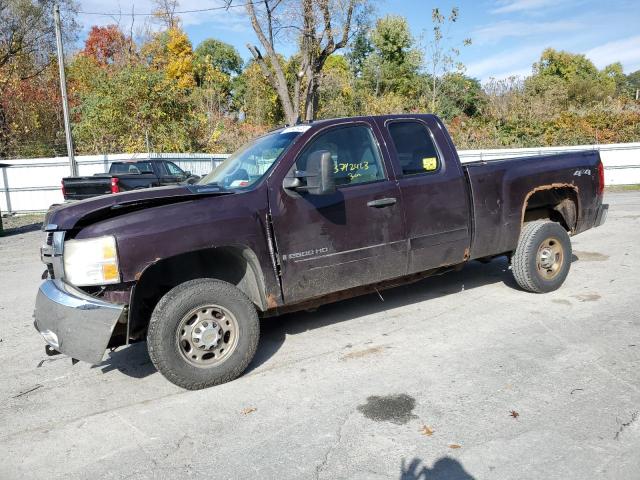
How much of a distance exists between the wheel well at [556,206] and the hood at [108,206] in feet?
12.2

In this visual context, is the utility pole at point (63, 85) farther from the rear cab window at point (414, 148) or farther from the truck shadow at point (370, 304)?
the rear cab window at point (414, 148)

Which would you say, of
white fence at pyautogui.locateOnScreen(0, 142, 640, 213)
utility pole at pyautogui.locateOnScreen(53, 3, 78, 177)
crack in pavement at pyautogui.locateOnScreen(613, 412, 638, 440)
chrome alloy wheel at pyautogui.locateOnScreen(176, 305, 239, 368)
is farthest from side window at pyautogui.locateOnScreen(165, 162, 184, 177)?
A: crack in pavement at pyautogui.locateOnScreen(613, 412, 638, 440)

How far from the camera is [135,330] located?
4.14 metres

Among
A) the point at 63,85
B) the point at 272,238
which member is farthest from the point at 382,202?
the point at 63,85

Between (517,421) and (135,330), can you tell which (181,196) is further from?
(517,421)

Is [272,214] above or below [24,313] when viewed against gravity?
above

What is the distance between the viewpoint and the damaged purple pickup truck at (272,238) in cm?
370

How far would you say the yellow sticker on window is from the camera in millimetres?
5066

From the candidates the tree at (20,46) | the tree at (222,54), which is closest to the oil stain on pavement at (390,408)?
the tree at (20,46)

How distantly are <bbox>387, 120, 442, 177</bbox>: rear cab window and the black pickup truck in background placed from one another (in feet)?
22.3

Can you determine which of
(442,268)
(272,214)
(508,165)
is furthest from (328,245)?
(508,165)

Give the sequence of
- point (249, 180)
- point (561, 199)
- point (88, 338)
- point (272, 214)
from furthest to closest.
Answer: point (561, 199)
point (249, 180)
point (272, 214)
point (88, 338)

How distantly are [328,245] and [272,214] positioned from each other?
1.83ft

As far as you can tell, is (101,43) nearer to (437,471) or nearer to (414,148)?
(414,148)
